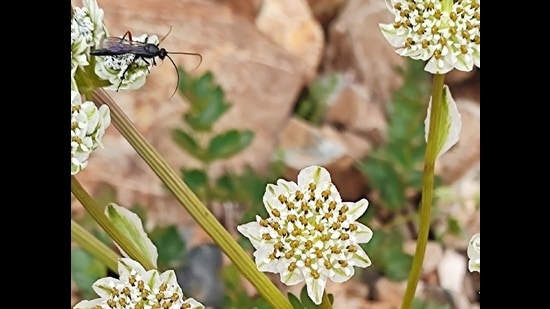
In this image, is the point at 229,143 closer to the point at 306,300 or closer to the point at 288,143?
the point at 288,143

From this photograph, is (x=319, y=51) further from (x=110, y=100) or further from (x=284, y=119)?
(x=110, y=100)

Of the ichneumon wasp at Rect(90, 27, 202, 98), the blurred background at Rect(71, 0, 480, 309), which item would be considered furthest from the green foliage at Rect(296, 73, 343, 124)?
the ichneumon wasp at Rect(90, 27, 202, 98)

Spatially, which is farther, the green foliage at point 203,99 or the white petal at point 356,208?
the green foliage at point 203,99

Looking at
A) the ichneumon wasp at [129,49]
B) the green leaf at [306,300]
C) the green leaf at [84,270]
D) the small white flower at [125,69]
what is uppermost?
the ichneumon wasp at [129,49]

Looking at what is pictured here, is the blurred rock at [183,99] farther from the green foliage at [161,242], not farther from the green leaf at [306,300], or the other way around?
the green leaf at [306,300]

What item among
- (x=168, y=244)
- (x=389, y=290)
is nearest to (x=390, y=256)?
(x=389, y=290)

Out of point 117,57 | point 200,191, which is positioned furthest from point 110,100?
point 200,191

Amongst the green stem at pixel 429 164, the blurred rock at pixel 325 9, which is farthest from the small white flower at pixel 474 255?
the blurred rock at pixel 325 9
